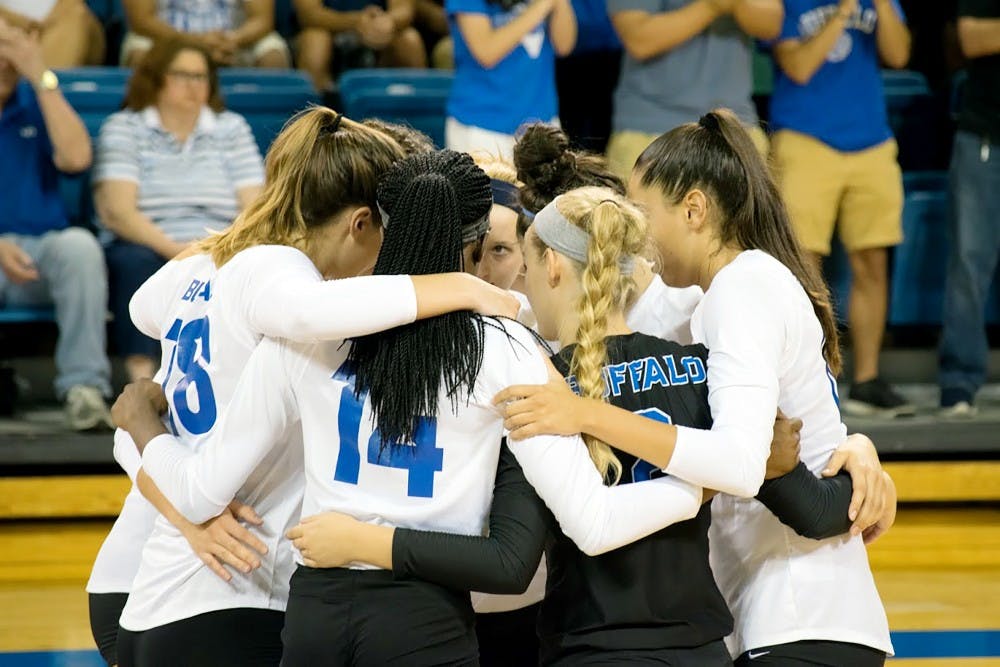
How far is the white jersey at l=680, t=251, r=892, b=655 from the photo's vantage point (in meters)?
2.07

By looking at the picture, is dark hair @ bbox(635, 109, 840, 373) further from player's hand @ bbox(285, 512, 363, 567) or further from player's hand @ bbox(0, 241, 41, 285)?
player's hand @ bbox(0, 241, 41, 285)

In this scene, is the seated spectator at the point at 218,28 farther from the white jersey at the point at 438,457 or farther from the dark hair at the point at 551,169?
the white jersey at the point at 438,457

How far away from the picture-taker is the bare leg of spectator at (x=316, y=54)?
6191 millimetres

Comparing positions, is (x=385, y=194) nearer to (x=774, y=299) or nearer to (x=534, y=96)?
(x=774, y=299)

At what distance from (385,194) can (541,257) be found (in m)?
0.28

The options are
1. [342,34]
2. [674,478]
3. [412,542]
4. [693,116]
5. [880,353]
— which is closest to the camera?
[412,542]

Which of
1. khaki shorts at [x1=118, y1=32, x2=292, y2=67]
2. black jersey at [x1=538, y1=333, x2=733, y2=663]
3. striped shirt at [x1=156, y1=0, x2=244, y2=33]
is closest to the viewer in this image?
black jersey at [x1=538, y1=333, x2=733, y2=663]

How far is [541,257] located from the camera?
2.14m

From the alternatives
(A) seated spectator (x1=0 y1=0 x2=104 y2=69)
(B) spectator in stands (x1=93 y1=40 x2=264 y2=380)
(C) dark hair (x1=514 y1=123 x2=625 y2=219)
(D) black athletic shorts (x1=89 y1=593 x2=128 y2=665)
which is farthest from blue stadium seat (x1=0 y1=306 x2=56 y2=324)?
(C) dark hair (x1=514 y1=123 x2=625 y2=219)

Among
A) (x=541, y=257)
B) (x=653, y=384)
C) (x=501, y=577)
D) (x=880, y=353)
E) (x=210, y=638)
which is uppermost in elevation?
(x=541, y=257)

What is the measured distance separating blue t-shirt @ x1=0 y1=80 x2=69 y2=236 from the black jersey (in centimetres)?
350

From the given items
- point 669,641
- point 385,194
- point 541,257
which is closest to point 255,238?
point 385,194

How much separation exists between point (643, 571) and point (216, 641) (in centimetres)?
71

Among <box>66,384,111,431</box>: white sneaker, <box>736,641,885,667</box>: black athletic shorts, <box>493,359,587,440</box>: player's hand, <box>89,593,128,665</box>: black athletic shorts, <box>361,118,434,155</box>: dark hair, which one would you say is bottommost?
<box>66,384,111,431</box>: white sneaker
